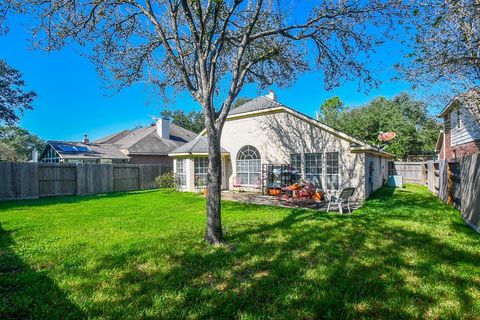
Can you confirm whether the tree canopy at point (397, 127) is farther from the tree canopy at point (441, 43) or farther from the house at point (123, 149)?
the tree canopy at point (441, 43)

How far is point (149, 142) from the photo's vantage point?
1009 inches

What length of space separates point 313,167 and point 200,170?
7.17m

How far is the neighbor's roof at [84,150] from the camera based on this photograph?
22469 millimetres

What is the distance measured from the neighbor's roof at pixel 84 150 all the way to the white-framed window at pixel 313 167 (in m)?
17.5

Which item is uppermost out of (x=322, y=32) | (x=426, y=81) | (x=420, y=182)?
(x=322, y=32)

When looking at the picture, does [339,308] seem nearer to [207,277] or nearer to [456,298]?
[456,298]

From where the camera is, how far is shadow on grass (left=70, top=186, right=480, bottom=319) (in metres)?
3.18

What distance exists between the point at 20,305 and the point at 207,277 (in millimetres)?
2389

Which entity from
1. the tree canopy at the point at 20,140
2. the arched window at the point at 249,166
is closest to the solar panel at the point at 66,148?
the arched window at the point at 249,166

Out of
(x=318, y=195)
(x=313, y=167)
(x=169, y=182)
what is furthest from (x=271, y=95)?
(x=169, y=182)

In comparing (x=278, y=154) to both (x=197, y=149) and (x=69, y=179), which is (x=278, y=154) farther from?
(x=69, y=179)

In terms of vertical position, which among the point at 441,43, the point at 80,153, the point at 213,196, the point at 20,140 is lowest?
the point at 213,196

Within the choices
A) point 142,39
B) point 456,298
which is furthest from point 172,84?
point 456,298

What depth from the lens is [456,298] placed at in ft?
11.2
